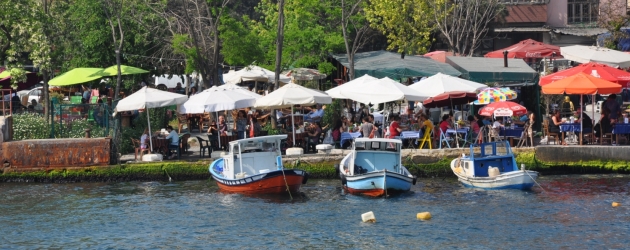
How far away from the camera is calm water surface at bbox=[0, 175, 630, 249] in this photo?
70.5ft

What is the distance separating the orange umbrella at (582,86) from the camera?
28.8m

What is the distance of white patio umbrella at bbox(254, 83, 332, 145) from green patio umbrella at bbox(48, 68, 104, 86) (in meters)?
10.2

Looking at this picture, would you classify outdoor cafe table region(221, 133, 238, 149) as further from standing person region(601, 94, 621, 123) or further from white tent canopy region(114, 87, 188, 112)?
standing person region(601, 94, 621, 123)

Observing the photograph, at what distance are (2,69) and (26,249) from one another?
80.0ft

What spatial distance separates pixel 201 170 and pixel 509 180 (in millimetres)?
9401

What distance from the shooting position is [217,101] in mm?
30234

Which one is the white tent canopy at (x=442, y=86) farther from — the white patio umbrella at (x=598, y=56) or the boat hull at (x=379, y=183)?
the boat hull at (x=379, y=183)

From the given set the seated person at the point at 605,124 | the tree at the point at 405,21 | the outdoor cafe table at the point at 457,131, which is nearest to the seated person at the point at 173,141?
the outdoor cafe table at the point at 457,131

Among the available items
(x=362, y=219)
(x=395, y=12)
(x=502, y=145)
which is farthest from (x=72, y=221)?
(x=395, y=12)

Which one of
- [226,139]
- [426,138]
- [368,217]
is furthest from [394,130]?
[368,217]

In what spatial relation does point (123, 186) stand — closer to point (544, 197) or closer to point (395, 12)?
point (544, 197)

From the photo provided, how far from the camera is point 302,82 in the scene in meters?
42.6

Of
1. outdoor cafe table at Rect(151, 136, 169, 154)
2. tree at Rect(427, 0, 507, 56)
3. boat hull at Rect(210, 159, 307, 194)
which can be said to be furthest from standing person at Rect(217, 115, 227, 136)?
tree at Rect(427, 0, 507, 56)

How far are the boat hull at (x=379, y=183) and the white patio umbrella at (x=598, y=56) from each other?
39.6 feet
